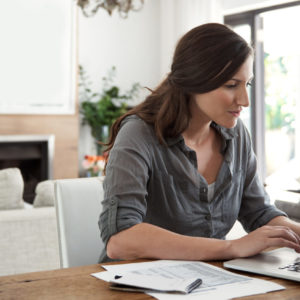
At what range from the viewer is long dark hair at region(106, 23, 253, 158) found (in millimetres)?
1392

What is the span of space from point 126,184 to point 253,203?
457 millimetres

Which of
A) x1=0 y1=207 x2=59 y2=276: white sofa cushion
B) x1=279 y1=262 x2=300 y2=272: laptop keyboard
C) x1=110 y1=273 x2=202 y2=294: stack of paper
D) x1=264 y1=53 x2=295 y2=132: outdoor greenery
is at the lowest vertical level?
x1=0 y1=207 x2=59 y2=276: white sofa cushion

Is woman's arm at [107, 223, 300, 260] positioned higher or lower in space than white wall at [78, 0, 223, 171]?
lower

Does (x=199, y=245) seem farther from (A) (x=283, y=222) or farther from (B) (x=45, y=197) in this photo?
(B) (x=45, y=197)

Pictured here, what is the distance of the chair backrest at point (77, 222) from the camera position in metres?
1.50

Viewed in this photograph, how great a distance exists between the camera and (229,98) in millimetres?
1419

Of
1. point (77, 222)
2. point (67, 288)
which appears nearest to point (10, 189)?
point (77, 222)

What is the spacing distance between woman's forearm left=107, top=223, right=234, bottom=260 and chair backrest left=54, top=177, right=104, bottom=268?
0.25 metres

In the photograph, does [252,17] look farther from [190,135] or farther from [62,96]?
[190,135]

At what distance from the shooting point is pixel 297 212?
76.0 inches

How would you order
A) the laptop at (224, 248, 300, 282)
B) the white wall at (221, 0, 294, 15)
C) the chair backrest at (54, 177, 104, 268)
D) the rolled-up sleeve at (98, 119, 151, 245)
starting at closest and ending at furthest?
the laptop at (224, 248, 300, 282), the rolled-up sleeve at (98, 119, 151, 245), the chair backrest at (54, 177, 104, 268), the white wall at (221, 0, 294, 15)

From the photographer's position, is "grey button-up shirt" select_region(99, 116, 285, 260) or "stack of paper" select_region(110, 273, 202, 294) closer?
"stack of paper" select_region(110, 273, 202, 294)

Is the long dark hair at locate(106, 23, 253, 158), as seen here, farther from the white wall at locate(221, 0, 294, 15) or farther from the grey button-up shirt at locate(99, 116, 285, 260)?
the white wall at locate(221, 0, 294, 15)

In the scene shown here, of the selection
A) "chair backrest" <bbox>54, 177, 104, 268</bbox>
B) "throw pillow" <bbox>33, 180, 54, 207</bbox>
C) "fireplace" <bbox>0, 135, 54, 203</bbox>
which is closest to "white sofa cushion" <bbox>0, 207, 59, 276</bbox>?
"throw pillow" <bbox>33, 180, 54, 207</bbox>
